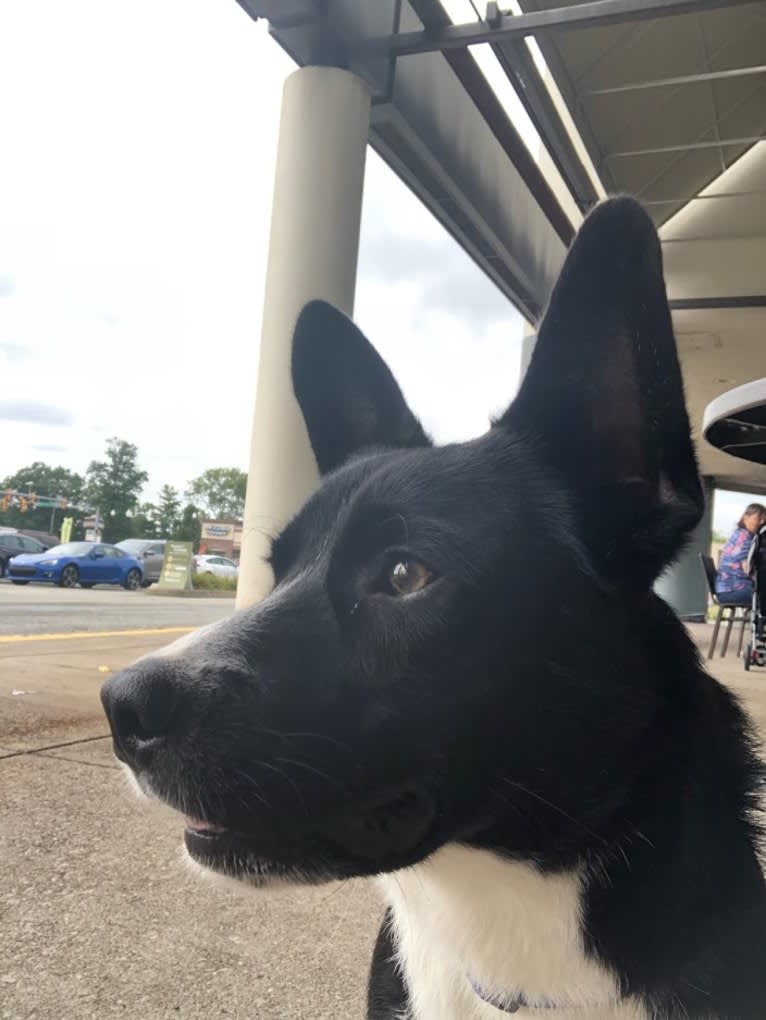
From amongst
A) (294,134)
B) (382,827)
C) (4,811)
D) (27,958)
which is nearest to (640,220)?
(382,827)

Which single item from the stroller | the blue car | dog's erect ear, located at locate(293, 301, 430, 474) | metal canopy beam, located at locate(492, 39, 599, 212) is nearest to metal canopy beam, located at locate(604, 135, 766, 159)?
metal canopy beam, located at locate(492, 39, 599, 212)

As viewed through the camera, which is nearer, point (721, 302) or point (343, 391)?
point (343, 391)

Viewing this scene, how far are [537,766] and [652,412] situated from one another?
1.88 ft

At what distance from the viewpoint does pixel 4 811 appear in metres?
2.40

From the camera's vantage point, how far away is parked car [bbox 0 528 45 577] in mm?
21922

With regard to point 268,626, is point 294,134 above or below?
above

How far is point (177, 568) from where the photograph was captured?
2281cm

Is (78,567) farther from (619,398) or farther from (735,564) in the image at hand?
(619,398)

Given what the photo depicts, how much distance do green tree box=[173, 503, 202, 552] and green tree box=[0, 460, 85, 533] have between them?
8844 millimetres

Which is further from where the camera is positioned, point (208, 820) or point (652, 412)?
point (652, 412)

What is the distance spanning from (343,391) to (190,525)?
71.8 metres

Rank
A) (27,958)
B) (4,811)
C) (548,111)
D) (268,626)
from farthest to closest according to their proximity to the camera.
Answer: (548,111)
(4,811)
(27,958)
(268,626)

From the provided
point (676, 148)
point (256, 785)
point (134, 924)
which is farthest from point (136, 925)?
point (676, 148)

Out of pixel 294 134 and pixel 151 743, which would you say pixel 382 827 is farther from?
pixel 294 134
